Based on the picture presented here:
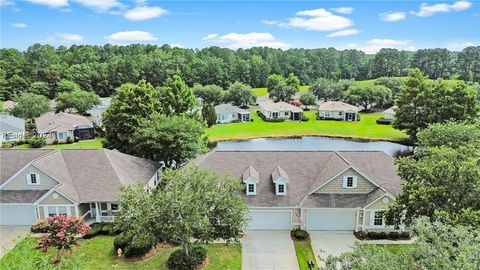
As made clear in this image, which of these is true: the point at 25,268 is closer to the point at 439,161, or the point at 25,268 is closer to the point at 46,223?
the point at 46,223

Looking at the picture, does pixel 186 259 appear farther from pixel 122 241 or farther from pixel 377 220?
pixel 377 220

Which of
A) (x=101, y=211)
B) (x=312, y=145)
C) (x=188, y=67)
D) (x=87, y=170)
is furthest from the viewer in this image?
(x=188, y=67)

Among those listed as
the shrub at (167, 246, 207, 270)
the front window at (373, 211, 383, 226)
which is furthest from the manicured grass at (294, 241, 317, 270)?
the shrub at (167, 246, 207, 270)

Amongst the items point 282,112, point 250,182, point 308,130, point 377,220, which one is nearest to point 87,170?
point 250,182

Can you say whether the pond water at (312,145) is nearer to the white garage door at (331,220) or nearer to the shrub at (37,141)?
the shrub at (37,141)

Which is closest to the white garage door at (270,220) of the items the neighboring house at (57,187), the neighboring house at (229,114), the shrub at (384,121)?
the neighboring house at (57,187)

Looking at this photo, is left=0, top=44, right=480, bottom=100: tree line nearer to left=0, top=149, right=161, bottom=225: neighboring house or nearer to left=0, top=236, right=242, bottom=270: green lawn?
left=0, top=149, right=161, bottom=225: neighboring house
